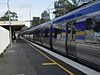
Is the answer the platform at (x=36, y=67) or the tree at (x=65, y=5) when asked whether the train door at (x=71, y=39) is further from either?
the tree at (x=65, y=5)

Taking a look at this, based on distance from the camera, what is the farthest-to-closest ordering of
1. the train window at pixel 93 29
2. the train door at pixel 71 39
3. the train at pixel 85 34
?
the train door at pixel 71 39 → the train at pixel 85 34 → the train window at pixel 93 29

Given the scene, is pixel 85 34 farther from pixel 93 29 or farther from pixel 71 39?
pixel 71 39

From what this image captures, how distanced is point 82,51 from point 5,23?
65129 millimetres

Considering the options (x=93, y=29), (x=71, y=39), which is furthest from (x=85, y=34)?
(x=71, y=39)

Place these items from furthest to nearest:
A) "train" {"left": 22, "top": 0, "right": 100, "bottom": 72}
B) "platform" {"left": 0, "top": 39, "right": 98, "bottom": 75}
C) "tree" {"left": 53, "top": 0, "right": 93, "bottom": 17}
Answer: "tree" {"left": 53, "top": 0, "right": 93, "bottom": 17} < "platform" {"left": 0, "top": 39, "right": 98, "bottom": 75} < "train" {"left": 22, "top": 0, "right": 100, "bottom": 72}

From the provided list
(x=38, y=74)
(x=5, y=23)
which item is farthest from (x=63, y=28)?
(x=5, y=23)

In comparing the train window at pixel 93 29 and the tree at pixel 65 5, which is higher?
the tree at pixel 65 5

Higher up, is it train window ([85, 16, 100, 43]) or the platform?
train window ([85, 16, 100, 43])

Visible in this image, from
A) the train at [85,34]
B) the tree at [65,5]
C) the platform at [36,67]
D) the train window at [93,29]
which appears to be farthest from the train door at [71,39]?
the tree at [65,5]

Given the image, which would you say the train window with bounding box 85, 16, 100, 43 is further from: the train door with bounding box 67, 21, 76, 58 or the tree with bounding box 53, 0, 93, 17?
the tree with bounding box 53, 0, 93, 17

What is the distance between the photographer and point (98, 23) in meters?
13.6

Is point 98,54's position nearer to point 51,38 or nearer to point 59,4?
point 51,38

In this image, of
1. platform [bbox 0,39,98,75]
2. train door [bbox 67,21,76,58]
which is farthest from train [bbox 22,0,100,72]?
platform [bbox 0,39,98,75]

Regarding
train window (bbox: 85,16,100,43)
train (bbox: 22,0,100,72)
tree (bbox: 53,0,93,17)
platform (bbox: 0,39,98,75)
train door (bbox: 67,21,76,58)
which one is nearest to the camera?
train window (bbox: 85,16,100,43)
